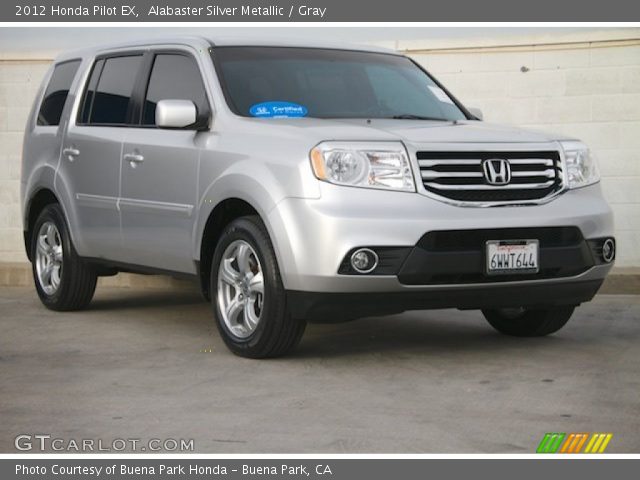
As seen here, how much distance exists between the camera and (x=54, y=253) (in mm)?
9961

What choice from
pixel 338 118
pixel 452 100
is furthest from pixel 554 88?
pixel 338 118

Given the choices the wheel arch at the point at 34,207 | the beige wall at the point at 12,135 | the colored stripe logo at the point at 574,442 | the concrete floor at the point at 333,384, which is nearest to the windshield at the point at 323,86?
the concrete floor at the point at 333,384

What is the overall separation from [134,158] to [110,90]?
3.05 feet

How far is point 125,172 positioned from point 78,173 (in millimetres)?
766

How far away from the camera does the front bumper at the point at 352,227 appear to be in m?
6.99

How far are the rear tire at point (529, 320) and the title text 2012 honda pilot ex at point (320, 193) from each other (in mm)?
10

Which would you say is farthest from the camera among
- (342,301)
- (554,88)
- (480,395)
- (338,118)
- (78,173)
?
(554,88)

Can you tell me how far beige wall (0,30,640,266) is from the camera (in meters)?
12.2

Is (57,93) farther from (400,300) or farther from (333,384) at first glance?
(333,384)

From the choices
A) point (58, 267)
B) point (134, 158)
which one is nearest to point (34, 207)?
point (58, 267)

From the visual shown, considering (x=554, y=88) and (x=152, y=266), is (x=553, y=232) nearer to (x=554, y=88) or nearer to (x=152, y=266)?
(x=152, y=266)

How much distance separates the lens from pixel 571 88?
12375 mm

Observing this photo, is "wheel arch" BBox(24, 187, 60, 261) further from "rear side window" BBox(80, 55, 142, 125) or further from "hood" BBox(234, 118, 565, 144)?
"hood" BBox(234, 118, 565, 144)

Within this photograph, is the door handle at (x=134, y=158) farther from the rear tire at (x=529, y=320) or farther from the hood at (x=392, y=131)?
the rear tire at (x=529, y=320)
